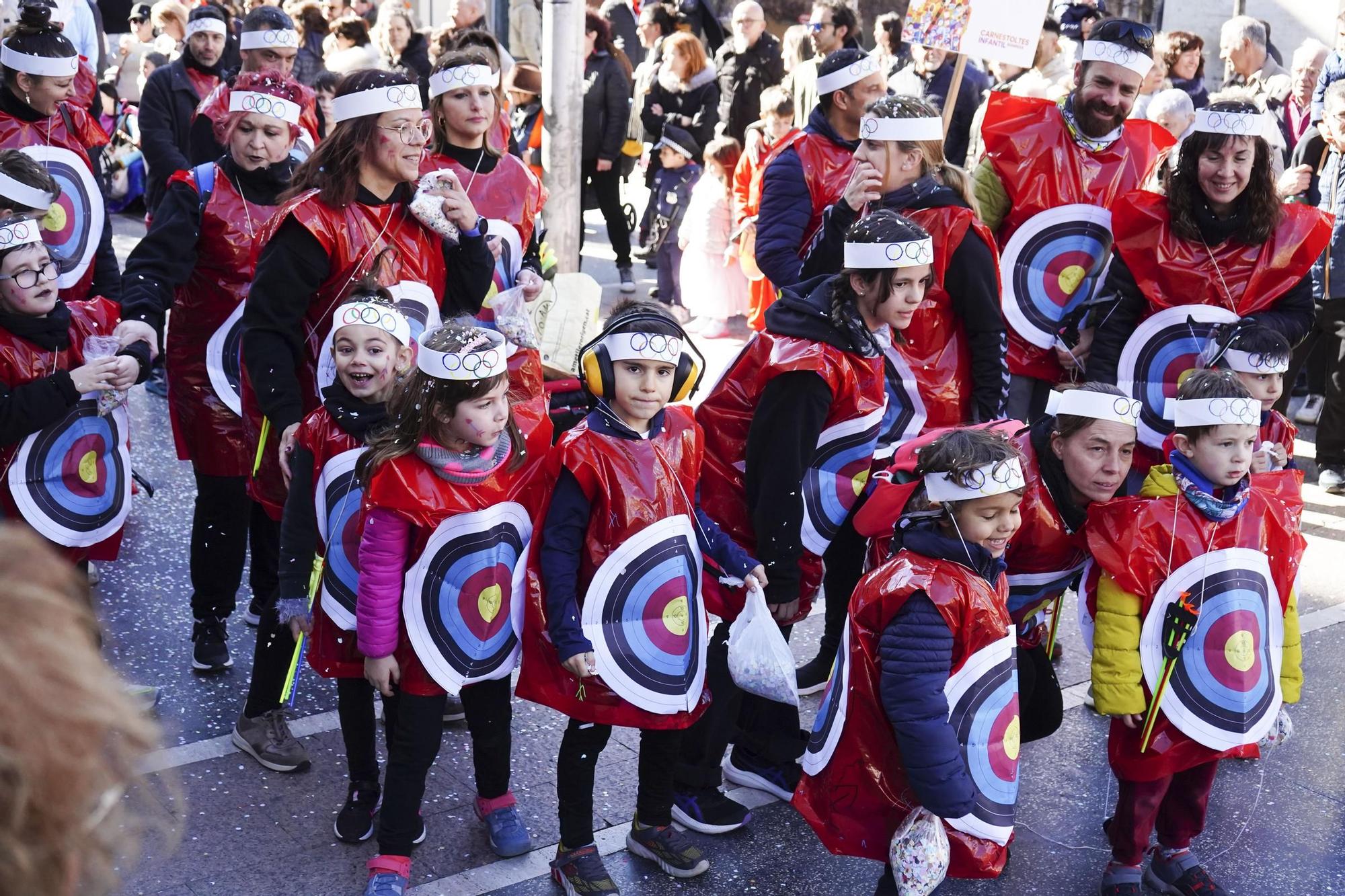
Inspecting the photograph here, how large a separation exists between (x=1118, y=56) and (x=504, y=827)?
319 centimetres

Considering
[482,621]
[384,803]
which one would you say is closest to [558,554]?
[482,621]

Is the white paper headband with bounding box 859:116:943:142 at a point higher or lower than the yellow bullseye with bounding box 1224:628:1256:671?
higher

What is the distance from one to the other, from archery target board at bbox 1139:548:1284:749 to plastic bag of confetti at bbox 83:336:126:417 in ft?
9.63

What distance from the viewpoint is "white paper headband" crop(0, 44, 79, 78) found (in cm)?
507

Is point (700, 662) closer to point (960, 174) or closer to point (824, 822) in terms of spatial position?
point (824, 822)

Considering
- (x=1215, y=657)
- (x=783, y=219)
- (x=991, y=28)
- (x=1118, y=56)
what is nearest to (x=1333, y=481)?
(x=991, y=28)

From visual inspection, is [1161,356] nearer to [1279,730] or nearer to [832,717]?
[1279,730]

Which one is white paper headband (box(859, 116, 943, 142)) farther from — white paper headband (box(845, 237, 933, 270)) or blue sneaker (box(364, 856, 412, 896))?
blue sneaker (box(364, 856, 412, 896))

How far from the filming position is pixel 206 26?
721cm

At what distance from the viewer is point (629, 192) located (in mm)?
14453

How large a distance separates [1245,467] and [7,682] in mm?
3243

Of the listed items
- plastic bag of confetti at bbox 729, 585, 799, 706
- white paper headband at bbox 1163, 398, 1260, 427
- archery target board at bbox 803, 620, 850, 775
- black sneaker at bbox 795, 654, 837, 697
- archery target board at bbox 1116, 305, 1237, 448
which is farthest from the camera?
black sneaker at bbox 795, 654, 837, 697

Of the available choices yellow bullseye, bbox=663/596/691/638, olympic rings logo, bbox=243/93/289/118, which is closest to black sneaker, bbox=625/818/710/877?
yellow bullseye, bbox=663/596/691/638

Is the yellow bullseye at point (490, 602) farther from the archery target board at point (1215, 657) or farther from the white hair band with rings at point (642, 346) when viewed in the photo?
the archery target board at point (1215, 657)
